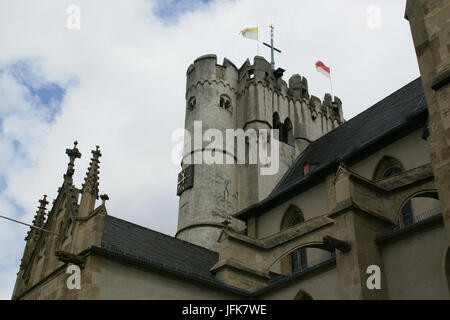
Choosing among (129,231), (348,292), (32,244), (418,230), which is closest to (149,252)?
(129,231)

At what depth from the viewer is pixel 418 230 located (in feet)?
40.0

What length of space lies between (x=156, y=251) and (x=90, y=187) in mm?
2955

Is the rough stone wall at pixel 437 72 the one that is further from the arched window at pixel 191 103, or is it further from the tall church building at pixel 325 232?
the arched window at pixel 191 103

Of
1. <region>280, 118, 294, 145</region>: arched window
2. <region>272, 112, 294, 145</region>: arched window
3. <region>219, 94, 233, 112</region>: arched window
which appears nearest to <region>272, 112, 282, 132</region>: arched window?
<region>272, 112, 294, 145</region>: arched window

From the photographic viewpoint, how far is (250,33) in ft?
135

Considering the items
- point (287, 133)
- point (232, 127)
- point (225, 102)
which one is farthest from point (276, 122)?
point (225, 102)

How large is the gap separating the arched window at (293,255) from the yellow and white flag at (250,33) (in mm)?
23249

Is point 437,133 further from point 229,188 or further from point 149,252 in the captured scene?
point 229,188

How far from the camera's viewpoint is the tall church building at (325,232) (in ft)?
37.8

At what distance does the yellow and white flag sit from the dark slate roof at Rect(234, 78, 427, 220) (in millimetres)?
18114

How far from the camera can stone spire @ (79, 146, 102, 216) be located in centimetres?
1498

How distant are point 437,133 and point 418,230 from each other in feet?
9.96

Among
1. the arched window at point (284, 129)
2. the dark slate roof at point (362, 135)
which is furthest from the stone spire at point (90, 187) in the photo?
the arched window at point (284, 129)

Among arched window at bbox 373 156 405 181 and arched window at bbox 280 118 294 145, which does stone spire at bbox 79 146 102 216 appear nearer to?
arched window at bbox 373 156 405 181
